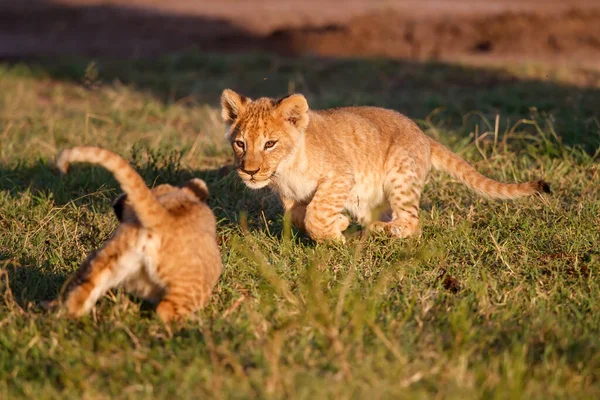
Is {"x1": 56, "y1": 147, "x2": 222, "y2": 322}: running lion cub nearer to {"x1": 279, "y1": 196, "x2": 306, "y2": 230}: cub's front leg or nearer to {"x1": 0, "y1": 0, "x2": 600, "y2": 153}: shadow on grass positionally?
{"x1": 279, "y1": 196, "x2": 306, "y2": 230}: cub's front leg

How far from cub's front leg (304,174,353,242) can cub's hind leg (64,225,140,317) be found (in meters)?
1.93

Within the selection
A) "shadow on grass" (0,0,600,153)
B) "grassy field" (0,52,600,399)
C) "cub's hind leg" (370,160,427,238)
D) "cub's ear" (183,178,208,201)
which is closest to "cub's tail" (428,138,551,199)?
"grassy field" (0,52,600,399)

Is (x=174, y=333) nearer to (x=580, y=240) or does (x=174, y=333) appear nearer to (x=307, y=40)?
(x=580, y=240)

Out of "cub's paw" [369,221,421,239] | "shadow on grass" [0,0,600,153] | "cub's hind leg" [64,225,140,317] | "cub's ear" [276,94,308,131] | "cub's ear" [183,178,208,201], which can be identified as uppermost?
"cub's ear" [276,94,308,131]

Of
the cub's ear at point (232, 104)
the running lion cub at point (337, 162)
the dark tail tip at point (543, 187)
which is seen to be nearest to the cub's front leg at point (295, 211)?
the running lion cub at point (337, 162)

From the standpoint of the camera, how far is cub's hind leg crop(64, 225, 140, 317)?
4309 millimetres

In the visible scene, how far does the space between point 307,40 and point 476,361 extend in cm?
1291

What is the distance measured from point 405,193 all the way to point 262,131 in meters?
1.34

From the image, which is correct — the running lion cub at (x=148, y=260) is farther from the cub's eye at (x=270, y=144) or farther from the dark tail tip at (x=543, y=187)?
the dark tail tip at (x=543, y=187)

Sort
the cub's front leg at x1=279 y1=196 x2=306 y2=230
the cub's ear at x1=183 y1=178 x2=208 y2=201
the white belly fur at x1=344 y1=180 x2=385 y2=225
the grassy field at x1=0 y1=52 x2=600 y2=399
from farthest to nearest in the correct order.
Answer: the white belly fur at x1=344 y1=180 x2=385 y2=225 → the cub's front leg at x1=279 y1=196 x2=306 y2=230 → the cub's ear at x1=183 y1=178 x2=208 y2=201 → the grassy field at x1=0 y1=52 x2=600 y2=399

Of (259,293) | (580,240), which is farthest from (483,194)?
(259,293)

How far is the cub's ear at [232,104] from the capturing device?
5.97 meters

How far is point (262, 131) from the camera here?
589 centimetres

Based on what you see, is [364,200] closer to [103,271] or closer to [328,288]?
[328,288]
